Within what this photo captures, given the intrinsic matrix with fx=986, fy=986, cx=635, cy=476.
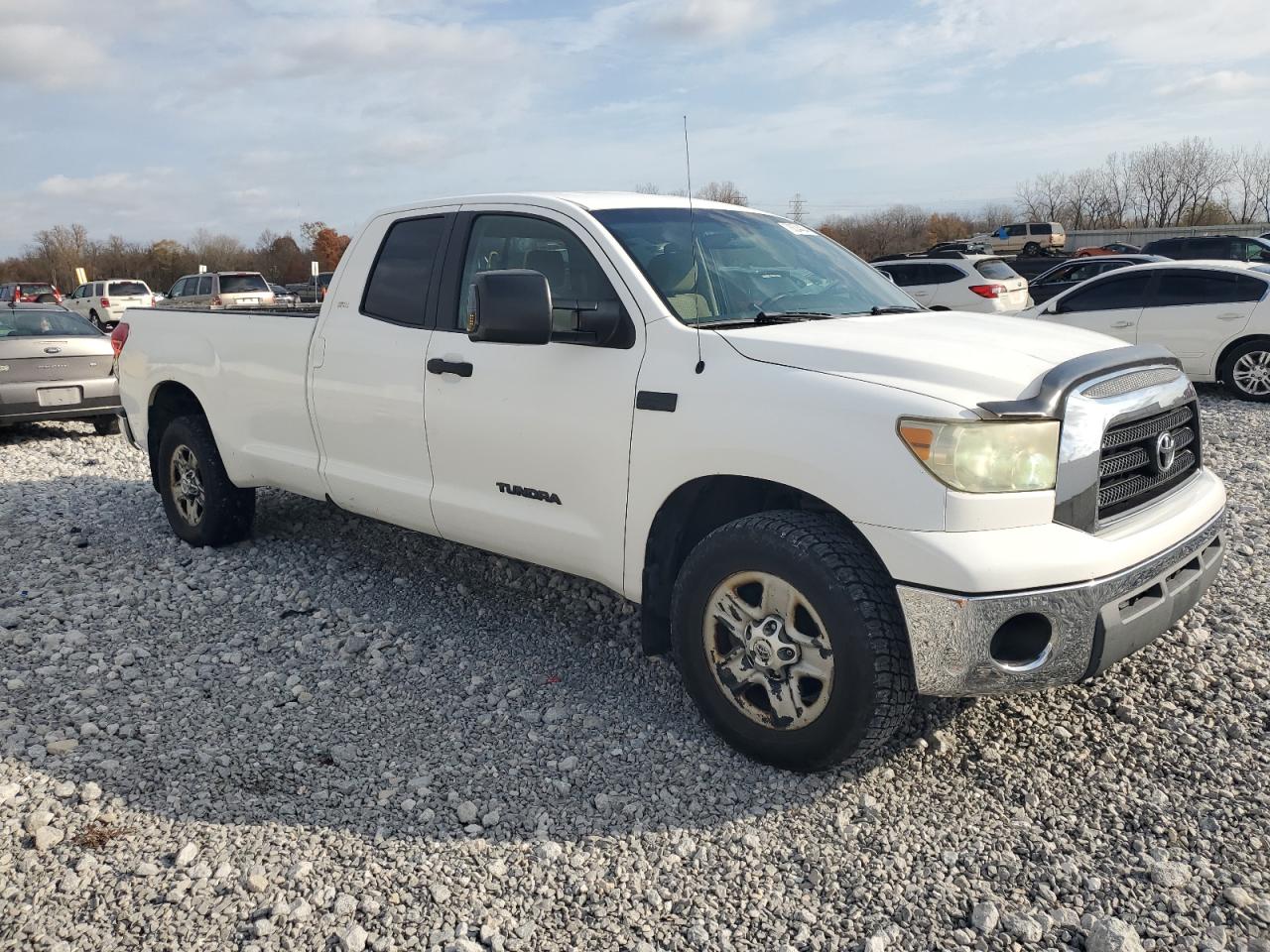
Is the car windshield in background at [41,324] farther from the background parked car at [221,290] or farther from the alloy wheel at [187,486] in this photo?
the background parked car at [221,290]

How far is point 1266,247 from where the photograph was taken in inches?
883

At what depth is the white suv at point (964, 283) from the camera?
52.6 ft

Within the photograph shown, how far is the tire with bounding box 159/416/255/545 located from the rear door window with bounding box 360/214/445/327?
1738 mm

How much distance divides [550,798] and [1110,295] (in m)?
10.8

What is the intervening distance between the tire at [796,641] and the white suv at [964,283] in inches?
544

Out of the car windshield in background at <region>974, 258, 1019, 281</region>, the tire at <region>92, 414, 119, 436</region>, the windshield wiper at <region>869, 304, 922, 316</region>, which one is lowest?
the tire at <region>92, 414, 119, 436</region>

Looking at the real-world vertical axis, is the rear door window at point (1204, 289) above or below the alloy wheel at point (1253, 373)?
above

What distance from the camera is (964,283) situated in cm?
1623

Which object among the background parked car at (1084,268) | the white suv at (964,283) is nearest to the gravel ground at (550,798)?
the white suv at (964,283)

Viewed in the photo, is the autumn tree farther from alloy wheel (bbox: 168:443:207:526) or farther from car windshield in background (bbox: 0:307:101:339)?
alloy wheel (bbox: 168:443:207:526)

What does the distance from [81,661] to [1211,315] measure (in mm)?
11127

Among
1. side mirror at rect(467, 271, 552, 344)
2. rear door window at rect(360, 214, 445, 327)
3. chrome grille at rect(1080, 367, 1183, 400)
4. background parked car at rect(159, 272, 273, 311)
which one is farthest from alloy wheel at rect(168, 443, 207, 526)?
background parked car at rect(159, 272, 273, 311)

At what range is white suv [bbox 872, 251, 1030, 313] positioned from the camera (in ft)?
52.6

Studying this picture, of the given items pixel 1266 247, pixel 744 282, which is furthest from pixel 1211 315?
pixel 1266 247
